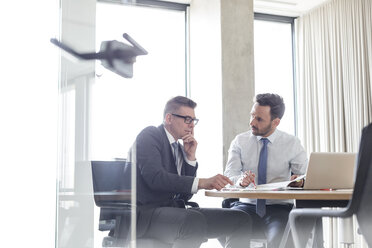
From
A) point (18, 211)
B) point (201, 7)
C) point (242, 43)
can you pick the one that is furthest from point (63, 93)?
point (201, 7)

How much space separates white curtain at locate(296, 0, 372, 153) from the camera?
4.66 metres

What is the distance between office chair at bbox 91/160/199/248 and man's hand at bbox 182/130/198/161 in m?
1.19

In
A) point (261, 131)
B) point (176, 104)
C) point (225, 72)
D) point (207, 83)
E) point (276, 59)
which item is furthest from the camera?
point (276, 59)

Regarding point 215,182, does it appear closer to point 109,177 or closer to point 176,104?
point 176,104

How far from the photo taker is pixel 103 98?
49.7 inches

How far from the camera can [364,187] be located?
1212 mm

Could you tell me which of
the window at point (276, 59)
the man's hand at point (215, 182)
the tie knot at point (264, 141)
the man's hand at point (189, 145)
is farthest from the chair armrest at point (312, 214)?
the window at point (276, 59)

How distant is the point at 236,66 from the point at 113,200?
10.7 ft

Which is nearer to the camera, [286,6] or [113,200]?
[113,200]

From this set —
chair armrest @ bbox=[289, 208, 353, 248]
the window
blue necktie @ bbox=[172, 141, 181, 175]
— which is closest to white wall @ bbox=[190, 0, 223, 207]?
the window

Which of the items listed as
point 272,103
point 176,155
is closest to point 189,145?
point 176,155

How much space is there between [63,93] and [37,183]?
0.22 m

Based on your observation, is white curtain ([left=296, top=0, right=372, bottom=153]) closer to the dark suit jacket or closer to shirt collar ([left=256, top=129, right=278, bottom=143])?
shirt collar ([left=256, top=129, right=278, bottom=143])

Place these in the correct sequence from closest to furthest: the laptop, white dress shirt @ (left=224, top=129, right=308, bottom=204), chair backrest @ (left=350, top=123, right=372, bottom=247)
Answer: chair backrest @ (left=350, top=123, right=372, bottom=247) < the laptop < white dress shirt @ (left=224, top=129, right=308, bottom=204)
